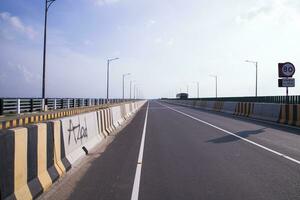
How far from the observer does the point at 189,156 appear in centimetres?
1095

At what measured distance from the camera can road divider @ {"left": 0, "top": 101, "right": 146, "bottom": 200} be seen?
18.0 feet

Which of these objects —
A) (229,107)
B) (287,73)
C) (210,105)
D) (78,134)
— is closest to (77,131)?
(78,134)

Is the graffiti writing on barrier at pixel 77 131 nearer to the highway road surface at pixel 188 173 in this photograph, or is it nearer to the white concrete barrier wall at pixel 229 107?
the highway road surface at pixel 188 173

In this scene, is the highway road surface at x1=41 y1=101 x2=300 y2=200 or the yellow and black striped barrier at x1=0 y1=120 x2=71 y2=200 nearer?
the yellow and black striped barrier at x1=0 y1=120 x2=71 y2=200

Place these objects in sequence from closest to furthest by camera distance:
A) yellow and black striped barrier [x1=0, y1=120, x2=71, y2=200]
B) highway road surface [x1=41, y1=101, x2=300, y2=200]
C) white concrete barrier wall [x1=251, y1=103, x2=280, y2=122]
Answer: yellow and black striped barrier [x1=0, y1=120, x2=71, y2=200] → highway road surface [x1=41, y1=101, x2=300, y2=200] → white concrete barrier wall [x1=251, y1=103, x2=280, y2=122]

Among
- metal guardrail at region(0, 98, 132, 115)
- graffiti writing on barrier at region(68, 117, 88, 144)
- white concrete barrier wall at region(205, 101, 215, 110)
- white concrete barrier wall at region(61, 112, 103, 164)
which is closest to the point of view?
white concrete barrier wall at region(61, 112, 103, 164)

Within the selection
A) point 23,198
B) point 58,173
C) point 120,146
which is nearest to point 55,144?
point 58,173

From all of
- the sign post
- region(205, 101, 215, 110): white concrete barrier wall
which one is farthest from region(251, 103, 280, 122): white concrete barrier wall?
region(205, 101, 215, 110): white concrete barrier wall

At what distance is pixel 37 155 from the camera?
6.82 metres

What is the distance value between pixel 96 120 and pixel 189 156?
15.6 ft

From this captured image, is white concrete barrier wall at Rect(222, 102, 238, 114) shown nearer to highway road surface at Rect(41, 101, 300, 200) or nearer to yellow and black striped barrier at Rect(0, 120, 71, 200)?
highway road surface at Rect(41, 101, 300, 200)

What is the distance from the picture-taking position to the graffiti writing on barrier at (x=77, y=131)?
9699 millimetres

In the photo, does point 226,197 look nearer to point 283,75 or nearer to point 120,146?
point 120,146

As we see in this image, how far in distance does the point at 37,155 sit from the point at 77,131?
12.2 ft
